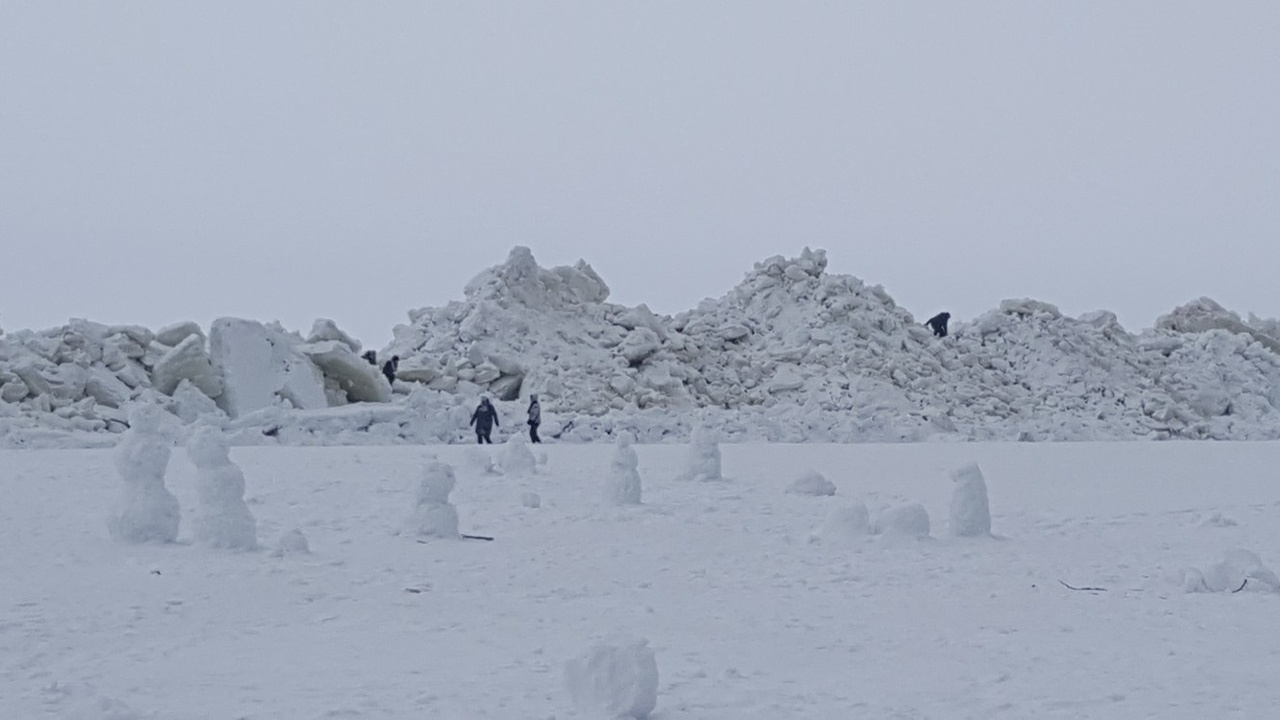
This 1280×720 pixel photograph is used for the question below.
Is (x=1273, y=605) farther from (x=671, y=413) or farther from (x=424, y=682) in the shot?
(x=671, y=413)

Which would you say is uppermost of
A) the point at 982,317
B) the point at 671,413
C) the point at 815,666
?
the point at 982,317

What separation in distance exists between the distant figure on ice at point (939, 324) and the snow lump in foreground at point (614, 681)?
24.0 m

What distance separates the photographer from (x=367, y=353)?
24984mm

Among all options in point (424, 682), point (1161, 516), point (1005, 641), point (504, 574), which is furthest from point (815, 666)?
point (1161, 516)

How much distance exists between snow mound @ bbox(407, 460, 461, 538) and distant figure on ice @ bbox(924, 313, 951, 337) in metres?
20.5

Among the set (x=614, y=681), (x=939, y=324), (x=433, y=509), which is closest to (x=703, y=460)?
(x=433, y=509)

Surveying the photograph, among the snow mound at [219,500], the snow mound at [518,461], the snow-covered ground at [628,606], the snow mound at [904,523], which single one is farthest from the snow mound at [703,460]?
the snow mound at [219,500]

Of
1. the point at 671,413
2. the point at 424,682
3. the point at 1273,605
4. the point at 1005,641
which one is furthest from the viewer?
the point at 671,413

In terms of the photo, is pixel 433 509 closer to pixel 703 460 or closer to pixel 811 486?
pixel 811 486

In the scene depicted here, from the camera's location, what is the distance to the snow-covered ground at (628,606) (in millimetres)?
5355

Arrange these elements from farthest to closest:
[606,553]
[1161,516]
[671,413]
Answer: [671,413] → [1161,516] → [606,553]

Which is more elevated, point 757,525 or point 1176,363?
point 1176,363

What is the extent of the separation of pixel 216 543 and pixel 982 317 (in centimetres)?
2293

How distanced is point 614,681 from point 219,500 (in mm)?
4195
